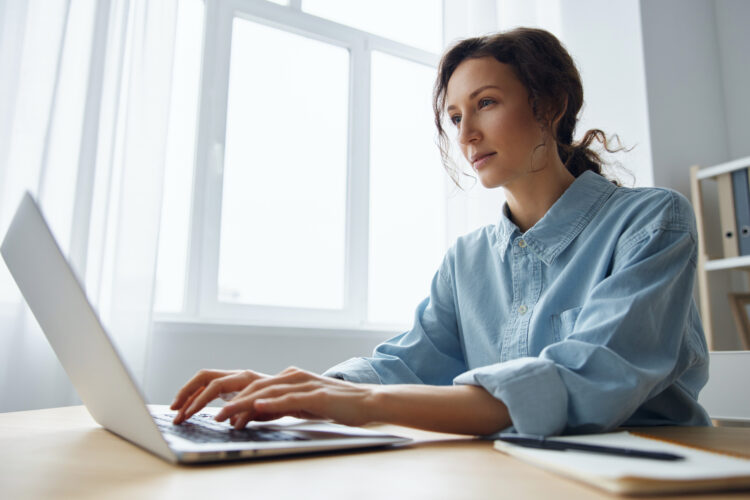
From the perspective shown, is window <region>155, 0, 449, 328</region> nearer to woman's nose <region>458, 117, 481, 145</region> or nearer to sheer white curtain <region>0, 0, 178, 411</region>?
sheer white curtain <region>0, 0, 178, 411</region>

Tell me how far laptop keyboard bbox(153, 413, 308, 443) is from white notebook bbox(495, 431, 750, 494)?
228 millimetres

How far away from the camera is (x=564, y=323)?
88 centimetres

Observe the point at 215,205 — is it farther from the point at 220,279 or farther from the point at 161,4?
the point at 161,4

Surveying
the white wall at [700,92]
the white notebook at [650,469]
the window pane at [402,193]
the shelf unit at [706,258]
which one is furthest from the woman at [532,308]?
the white wall at [700,92]

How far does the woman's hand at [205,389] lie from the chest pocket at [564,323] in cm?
45

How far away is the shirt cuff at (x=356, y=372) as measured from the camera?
34.2 inches

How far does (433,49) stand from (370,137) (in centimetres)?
57

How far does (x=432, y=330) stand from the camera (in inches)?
43.6

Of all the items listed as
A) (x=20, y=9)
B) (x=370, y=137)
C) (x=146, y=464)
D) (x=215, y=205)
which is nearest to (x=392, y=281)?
(x=370, y=137)

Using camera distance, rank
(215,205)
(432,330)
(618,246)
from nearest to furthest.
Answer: (618,246)
(432,330)
(215,205)

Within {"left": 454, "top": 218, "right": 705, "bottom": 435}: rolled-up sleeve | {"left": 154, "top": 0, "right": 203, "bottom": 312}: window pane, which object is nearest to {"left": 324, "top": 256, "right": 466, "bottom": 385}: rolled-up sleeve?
{"left": 454, "top": 218, "right": 705, "bottom": 435}: rolled-up sleeve

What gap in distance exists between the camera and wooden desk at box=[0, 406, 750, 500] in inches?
14.6

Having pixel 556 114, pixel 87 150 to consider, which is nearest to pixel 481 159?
pixel 556 114

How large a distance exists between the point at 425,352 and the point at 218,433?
0.54 meters
